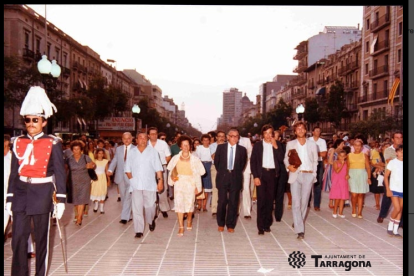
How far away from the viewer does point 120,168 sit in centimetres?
1062

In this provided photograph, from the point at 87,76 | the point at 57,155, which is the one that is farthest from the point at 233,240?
the point at 87,76

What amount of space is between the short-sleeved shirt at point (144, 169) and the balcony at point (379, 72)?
109 feet

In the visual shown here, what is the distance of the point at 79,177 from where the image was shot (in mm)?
9836

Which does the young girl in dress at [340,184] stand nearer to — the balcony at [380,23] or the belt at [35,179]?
the belt at [35,179]

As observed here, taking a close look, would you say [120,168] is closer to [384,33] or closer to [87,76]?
[384,33]

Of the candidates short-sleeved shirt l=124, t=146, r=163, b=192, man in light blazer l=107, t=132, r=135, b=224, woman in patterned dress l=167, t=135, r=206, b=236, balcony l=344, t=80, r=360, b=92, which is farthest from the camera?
balcony l=344, t=80, r=360, b=92

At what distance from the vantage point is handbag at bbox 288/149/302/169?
8273 mm

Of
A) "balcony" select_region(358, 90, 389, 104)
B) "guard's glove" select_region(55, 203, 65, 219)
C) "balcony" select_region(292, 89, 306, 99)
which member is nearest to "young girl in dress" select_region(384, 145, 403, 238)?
"guard's glove" select_region(55, 203, 65, 219)

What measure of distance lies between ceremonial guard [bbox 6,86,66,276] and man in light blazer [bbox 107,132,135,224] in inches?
169

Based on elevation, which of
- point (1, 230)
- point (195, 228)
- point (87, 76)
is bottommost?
point (195, 228)

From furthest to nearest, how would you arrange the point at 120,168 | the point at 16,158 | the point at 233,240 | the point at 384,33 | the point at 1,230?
1. the point at 384,33
2. the point at 120,168
3. the point at 233,240
4. the point at 16,158
5. the point at 1,230

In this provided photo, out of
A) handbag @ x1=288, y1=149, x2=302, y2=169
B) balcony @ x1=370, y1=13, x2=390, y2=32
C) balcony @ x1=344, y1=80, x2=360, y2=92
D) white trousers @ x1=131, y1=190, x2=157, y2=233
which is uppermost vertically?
balcony @ x1=370, y1=13, x2=390, y2=32

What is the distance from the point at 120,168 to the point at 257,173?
11.0ft

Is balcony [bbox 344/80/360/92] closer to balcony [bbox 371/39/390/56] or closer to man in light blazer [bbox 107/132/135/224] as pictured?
balcony [bbox 371/39/390/56]
